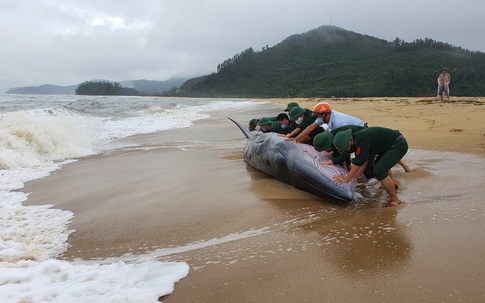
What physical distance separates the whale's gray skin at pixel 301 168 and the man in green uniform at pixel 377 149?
138 millimetres

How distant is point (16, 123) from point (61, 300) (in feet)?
30.6

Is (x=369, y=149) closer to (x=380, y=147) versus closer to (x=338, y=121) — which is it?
(x=380, y=147)

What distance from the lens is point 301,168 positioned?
4578mm

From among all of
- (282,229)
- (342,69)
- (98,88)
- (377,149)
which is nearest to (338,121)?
(377,149)

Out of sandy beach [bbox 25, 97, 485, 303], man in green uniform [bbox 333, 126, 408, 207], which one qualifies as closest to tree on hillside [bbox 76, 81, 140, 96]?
sandy beach [bbox 25, 97, 485, 303]

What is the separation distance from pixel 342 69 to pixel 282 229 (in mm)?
87111

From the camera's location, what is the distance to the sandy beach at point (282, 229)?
7.88 feet

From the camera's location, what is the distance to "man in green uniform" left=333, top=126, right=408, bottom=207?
4.07 meters

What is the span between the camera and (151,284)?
2.59 metres

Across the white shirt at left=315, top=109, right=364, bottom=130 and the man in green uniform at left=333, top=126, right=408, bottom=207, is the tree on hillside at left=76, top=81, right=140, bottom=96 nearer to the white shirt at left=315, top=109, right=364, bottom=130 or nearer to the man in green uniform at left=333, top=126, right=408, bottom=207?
the white shirt at left=315, top=109, right=364, bottom=130

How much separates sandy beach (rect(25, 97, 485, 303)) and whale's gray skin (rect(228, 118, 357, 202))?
5.9 inches

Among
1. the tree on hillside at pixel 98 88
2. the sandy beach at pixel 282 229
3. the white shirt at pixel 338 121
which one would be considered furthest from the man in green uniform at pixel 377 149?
the tree on hillside at pixel 98 88

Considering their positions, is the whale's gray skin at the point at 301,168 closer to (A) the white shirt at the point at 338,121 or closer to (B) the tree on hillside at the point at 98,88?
(A) the white shirt at the point at 338,121

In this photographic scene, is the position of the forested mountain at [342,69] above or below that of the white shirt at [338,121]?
above
